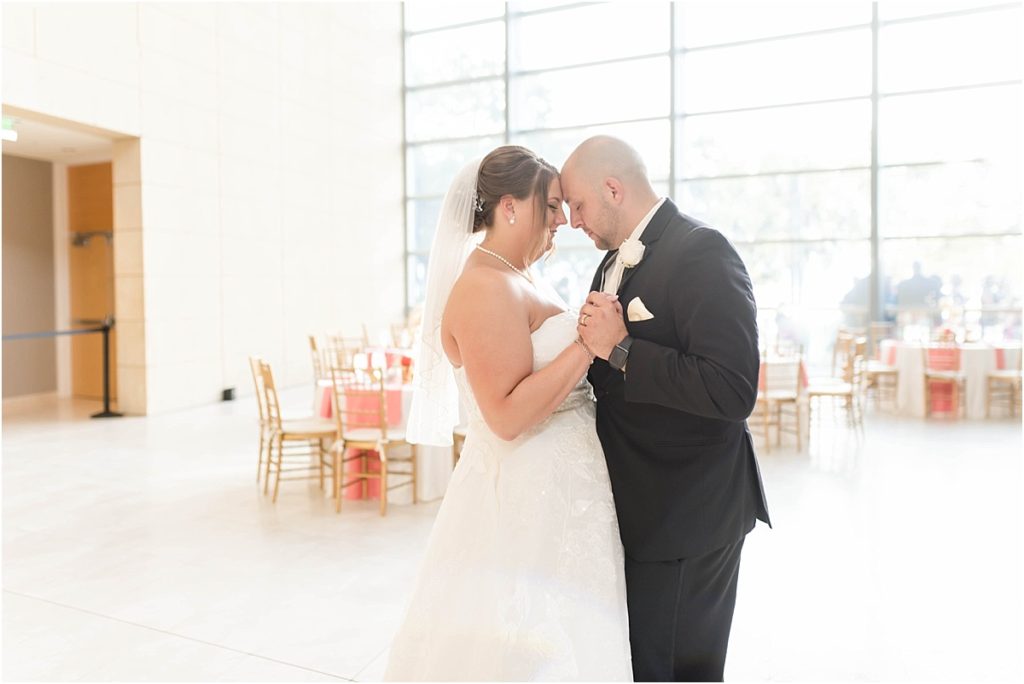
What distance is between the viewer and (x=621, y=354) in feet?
5.72

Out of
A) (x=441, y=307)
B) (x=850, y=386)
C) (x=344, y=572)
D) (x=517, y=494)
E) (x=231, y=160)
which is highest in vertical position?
(x=231, y=160)

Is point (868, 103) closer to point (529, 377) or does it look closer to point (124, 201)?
point (124, 201)

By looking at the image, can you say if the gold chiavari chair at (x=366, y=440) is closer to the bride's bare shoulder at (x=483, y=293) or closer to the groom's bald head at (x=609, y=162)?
the bride's bare shoulder at (x=483, y=293)

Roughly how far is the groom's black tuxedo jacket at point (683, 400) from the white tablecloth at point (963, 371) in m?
7.94

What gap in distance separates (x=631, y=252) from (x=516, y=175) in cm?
40

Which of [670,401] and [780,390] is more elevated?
[670,401]

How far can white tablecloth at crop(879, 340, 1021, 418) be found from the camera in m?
8.50

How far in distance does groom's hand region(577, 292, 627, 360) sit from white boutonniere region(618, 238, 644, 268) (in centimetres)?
12

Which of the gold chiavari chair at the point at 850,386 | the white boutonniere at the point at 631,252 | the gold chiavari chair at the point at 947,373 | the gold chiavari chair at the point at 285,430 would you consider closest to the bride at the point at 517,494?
the white boutonniere at the point at 631,252

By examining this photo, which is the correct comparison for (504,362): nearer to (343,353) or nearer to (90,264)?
(343,353)

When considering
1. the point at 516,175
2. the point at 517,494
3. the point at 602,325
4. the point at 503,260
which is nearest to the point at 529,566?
the point at 517,494

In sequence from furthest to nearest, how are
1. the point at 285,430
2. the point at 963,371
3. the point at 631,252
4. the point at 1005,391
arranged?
the point at 1005,391 → the point at 963,371 → the point at 285,430 → the point at 631,252

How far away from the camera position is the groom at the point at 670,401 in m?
1.68

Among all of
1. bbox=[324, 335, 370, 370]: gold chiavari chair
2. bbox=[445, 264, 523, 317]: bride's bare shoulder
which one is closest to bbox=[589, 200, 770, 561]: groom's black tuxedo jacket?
bbox=[445, 264, 523, 317]: bride's bare shoulder
